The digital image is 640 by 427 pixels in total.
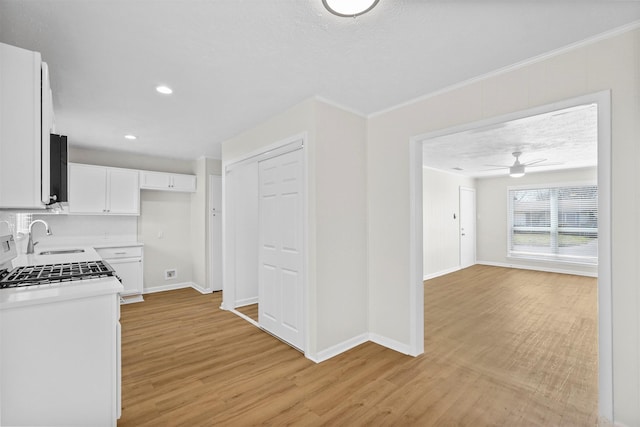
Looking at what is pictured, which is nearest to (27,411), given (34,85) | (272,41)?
(34,85)

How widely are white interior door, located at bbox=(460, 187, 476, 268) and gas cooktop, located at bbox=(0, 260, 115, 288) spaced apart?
7634mm

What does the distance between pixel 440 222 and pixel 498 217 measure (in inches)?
90.5

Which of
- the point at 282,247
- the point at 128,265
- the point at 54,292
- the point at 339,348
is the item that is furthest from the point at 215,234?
the point at 54,292

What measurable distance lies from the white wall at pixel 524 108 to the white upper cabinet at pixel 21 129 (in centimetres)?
269

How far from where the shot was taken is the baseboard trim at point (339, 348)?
2.78m

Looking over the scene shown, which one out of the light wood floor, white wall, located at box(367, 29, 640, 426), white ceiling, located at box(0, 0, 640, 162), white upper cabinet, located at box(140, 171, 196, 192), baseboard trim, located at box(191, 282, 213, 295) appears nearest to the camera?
white ceiling, located at box(0, 0, 640, 162)

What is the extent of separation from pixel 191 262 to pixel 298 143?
4057 mm

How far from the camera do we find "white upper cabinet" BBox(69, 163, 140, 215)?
4469mm

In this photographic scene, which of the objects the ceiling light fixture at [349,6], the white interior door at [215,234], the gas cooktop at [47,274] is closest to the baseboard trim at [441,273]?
the white interior door at [215,234]

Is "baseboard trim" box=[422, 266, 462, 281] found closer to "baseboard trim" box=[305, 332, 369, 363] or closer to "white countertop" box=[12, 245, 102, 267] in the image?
"baseboard trim" box=[305, 332, 369, 363]

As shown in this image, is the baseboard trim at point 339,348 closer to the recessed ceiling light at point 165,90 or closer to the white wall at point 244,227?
the white wall at point 244,227

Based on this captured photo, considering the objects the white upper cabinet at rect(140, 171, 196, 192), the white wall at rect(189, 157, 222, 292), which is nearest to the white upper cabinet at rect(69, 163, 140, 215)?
the white upper cabinet at rect(140, 171, 196, 192)

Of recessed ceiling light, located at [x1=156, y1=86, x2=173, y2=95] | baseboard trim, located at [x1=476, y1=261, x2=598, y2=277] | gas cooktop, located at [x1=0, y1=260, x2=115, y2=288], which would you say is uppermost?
recessed ceiling light, located at [x1=156, y1=86, x2=173, y2=95]

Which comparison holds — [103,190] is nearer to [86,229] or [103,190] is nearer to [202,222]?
[86,229]
